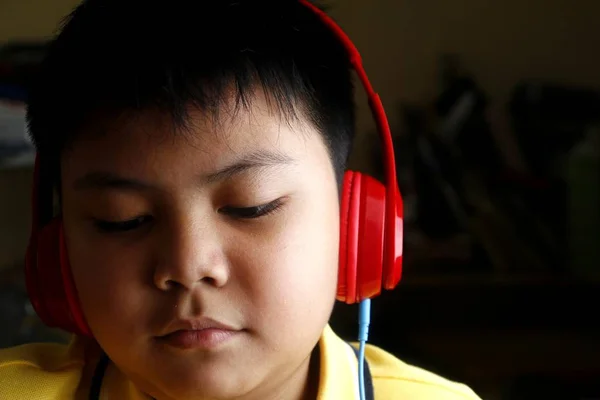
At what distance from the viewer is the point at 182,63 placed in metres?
0.64

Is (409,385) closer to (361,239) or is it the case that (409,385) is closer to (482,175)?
(361,239)

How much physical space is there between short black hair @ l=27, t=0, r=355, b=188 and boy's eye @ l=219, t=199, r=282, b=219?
9 cm

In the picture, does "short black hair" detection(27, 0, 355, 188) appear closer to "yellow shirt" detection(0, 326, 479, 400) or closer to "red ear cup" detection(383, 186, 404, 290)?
"red ear cup" detection(383, 186, 404, 290)

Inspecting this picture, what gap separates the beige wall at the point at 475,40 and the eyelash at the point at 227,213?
136 cm

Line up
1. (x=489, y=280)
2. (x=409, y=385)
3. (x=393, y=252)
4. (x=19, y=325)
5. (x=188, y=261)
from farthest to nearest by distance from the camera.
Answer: (x=489, y=280)
(x=19, y=325)
(x=409, y=385)
(x=393, y=252)
(x=188, y=261)

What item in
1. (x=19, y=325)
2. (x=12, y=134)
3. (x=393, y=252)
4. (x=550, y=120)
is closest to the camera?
(x=393, y=252)

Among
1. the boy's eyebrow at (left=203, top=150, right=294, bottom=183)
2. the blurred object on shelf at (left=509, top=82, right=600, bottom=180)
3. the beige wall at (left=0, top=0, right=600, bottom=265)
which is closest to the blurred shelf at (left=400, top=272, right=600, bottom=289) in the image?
the blurred object on shelf at (left=509, top=82, right=600, bottom=180)

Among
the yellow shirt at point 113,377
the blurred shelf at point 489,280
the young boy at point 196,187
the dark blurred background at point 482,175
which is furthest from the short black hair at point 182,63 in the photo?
the blurred shelf at point 489,280

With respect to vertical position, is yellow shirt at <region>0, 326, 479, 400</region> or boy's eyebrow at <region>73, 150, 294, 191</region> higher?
boy's eyebrow at <region>73, 150, 294, 191</region>

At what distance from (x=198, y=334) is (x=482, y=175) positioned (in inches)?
55.3

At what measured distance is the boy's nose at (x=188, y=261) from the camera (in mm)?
606

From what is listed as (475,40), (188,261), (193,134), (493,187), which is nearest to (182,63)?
(193,134)

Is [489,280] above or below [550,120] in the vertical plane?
below

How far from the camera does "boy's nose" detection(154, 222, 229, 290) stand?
0.61 metres
